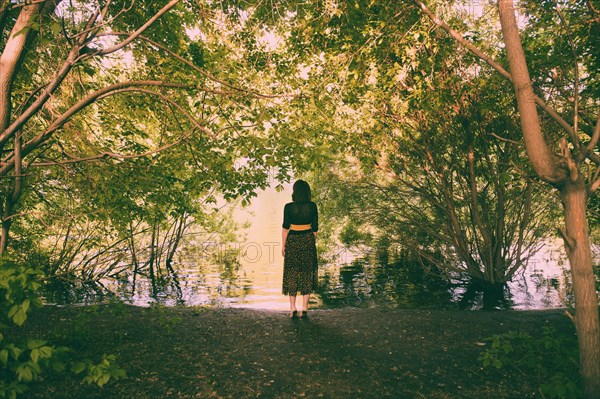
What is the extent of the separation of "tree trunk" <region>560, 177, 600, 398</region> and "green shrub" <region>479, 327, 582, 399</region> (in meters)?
0.19

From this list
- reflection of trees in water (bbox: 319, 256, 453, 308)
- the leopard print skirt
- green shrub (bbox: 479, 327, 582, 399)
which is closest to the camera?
green shrub (bbox: 479, 327, 582, 399)

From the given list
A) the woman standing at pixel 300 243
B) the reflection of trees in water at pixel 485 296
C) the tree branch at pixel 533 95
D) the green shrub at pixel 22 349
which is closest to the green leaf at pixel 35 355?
the green shrub at pixel 22 349

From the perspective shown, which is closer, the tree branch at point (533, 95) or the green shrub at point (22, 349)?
the green shrub at point (22, 349)

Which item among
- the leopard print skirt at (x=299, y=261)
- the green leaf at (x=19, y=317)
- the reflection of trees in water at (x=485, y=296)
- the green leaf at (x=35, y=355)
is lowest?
the reflection of trees in water at (x=485, y=296)

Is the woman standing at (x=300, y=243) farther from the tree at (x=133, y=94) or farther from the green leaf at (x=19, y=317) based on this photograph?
the green leaf at (x=19, y=317)

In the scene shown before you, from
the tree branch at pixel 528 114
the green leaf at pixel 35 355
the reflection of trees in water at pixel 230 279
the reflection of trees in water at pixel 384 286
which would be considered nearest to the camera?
the green leaf at pixel 35 355

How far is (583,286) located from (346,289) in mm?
10189

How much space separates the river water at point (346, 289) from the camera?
1134cm

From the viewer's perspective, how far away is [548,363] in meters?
4.43

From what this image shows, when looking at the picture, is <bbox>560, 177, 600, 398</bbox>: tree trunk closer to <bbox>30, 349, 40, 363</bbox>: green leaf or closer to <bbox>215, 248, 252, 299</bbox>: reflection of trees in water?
<bbox>30, 349, 40, 363</bbox>: green leaf

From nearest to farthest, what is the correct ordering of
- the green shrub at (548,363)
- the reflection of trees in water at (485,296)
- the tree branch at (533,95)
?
the green shrub at (548,363) → the tree branch at (533,95) → the reflection of trees in water at (485,296)

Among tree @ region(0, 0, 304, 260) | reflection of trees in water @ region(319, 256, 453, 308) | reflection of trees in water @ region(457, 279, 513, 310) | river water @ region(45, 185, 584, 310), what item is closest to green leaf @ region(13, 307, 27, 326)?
tree @ region(0, 0, 304, 260)

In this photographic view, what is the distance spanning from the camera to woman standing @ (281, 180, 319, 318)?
644cm

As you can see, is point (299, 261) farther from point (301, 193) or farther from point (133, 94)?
point (133, 94)
